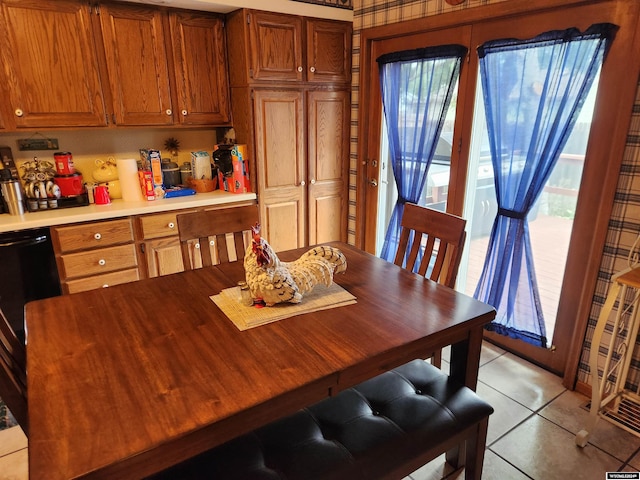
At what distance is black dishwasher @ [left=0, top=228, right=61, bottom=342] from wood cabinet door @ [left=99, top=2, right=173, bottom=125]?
2.92ft

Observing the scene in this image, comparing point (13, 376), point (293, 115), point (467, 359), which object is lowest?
point (467, 359)

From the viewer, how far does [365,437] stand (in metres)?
1.24

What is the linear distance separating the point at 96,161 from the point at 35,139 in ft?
1.19

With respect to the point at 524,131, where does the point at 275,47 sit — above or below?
above

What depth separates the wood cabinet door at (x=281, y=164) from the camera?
2.91 m

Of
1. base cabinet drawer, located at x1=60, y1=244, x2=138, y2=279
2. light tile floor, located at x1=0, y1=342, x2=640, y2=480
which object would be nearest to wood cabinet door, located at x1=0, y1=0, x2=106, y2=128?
base cabinet drawer, located at x1=60, y1=244, x2=138, y2=279

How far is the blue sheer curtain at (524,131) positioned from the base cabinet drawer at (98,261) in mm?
2172

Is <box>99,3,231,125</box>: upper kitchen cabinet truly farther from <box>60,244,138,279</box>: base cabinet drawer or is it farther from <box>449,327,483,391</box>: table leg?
<box>449,327,483,391</box>: table leg

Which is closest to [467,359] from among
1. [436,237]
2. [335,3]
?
[436,237]

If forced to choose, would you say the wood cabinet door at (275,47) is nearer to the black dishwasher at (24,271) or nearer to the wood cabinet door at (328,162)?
the wood cabinet door at (328,162)

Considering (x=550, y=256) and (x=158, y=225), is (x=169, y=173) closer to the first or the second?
(x=158, y=225)

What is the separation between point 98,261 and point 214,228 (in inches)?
40.2

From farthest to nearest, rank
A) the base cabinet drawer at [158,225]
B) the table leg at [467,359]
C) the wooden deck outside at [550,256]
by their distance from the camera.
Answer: the base cabinet drawer at [158,225], the wooden deck outside at [550,256], the table leg at [467,359]

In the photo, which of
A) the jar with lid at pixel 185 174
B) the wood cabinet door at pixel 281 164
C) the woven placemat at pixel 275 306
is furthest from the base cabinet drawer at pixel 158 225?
the woven placemat at pixel 275 306
